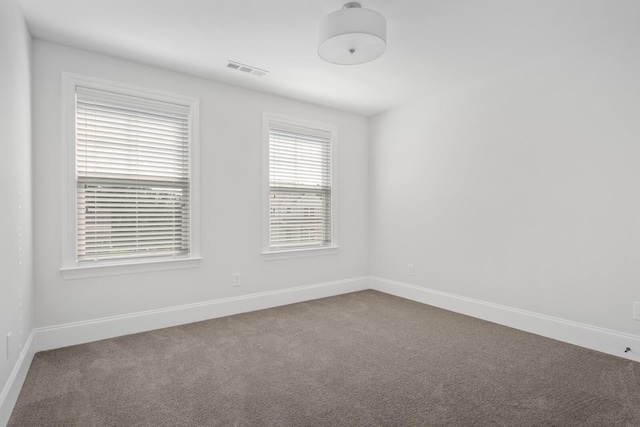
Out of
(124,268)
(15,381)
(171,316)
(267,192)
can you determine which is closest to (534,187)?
(267,192)

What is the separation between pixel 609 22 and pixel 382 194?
2.82 m

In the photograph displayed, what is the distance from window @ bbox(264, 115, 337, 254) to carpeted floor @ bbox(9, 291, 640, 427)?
1.25 m

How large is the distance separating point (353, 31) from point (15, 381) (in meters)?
3.01

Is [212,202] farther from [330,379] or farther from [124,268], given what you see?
[330,379]

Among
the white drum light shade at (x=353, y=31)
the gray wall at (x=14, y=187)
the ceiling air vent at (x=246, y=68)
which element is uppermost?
the ceiling air vent at (x=246, y=68)

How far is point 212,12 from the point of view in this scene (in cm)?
246

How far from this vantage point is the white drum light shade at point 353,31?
2.29 meters

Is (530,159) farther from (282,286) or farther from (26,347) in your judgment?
(26,347)

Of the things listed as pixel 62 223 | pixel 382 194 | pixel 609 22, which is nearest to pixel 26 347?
pixel 62 223

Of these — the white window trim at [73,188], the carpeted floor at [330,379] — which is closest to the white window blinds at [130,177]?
the white window trim at [73,188]

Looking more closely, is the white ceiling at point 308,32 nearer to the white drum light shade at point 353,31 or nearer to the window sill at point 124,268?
the white drum light shade at point 353,31

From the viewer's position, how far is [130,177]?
320 cm

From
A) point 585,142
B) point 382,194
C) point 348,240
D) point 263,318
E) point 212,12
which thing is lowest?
point 263,318

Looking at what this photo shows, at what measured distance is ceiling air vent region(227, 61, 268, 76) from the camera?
3.30m
